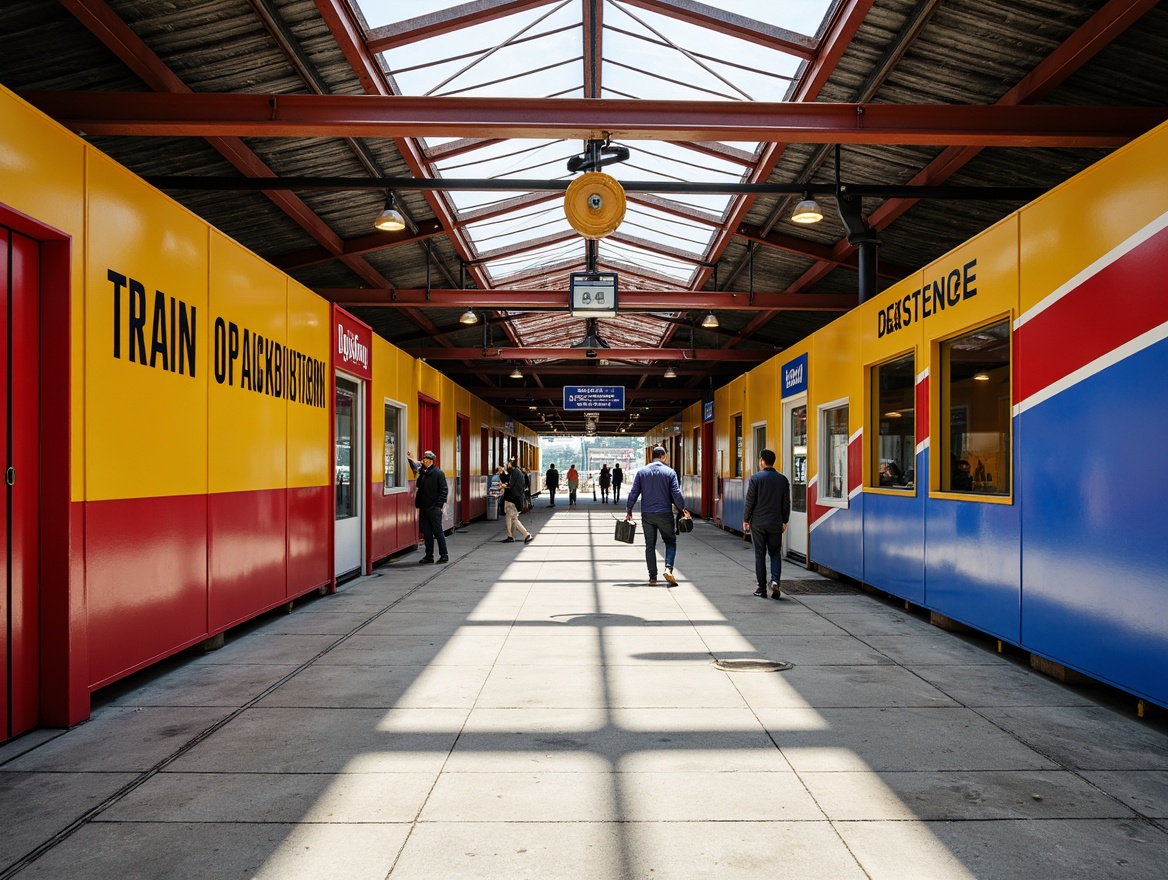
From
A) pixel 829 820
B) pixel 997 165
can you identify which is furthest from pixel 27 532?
pixel 997 165

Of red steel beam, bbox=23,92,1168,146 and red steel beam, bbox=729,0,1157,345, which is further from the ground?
red steel beam, bbox=729,0,1157,345

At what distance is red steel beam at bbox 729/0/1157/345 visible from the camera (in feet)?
19.1

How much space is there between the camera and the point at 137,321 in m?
5.39

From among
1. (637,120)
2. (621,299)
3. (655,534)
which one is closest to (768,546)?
(655,534)

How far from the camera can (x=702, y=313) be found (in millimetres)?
17719

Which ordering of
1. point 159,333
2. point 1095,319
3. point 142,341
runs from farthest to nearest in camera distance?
point 159,333
point 142,341
point 1095,319

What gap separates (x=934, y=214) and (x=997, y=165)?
174 cm

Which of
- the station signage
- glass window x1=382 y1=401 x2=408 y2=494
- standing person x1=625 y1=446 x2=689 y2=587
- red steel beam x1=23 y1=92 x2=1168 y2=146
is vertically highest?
red steel beam x1=23 y1=92 x2=1168 y2=146

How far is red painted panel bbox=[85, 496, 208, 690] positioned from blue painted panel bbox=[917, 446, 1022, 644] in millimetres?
6143

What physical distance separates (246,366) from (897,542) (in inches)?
260

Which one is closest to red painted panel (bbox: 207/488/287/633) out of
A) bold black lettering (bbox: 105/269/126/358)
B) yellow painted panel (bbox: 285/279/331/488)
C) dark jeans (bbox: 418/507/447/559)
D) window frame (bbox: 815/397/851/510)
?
yellow painted panel (bbox: 285/279/331/488)

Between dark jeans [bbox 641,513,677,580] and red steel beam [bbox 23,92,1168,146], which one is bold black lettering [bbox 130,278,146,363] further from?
dark jeans [bbox 641,513,677,580]

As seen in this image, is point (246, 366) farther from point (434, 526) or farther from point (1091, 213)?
point (1091, 213)

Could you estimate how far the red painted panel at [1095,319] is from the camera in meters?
4.68
